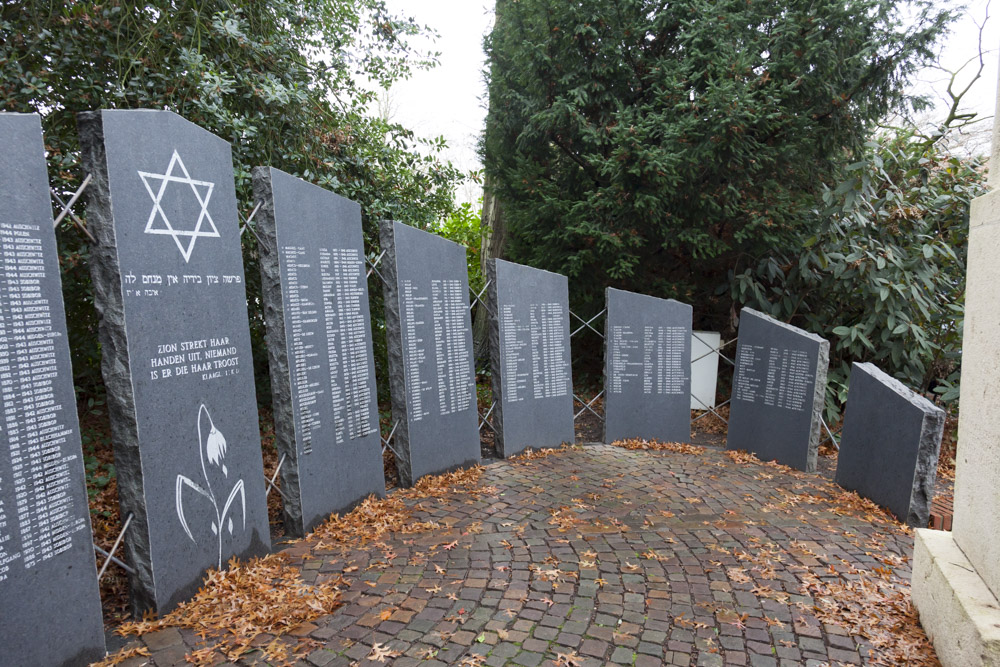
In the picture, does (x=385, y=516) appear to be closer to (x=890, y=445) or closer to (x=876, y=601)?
(x=876, y=601)

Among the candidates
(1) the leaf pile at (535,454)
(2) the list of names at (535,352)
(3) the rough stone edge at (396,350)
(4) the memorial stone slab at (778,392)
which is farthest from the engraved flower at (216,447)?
(4) the memorial stone slab at (778,392)

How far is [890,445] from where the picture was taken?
5238 millimetres

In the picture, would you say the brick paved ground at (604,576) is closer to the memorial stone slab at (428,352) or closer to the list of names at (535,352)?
the memorial stone slab at (428,352)

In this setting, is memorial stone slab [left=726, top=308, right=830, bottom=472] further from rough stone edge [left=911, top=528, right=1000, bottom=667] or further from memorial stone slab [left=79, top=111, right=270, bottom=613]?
memorial stone slab [left=79, top=111, right=270, bottom=613]

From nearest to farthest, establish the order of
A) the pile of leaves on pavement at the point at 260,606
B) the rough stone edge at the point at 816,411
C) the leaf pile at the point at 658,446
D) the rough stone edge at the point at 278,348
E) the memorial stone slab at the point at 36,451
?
the memorial stone slab at the point at 36,451
the pile of leaves on pavement at the point at 260,606
the rough stone edge at the point at 278,348
the rough stone edge at the point at 816,411
the leaf pile at the point at 658,446

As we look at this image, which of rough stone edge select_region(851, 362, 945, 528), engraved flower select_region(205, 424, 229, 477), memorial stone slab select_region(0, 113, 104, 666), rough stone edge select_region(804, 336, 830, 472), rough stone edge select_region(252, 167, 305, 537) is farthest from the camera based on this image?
rough stone edge select_region(804, 336, 830, 472)

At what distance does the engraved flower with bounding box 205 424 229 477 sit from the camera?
3754 millimetres

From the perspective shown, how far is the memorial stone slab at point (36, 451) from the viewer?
2.66 meters

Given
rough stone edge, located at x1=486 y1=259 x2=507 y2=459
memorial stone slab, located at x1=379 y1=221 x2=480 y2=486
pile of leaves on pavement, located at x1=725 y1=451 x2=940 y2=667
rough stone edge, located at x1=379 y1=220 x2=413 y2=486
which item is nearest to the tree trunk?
rough stone edge, located at x1=486 y1=259 x2=507 y2=459

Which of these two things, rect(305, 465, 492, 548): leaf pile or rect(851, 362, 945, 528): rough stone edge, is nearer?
rect(305, 465, 492, 548): leaf pile

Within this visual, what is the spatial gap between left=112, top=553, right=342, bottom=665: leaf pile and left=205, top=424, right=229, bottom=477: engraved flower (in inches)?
25.3

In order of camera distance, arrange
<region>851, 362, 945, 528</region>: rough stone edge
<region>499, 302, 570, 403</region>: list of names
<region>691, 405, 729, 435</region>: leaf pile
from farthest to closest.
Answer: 1. <region>691, 405, 729, 435</region>: leaf pile
2. <region>499, 302, 570, 403</region>: list of names
3. <region>851, 362, 945, 528</region>: rough stone edge

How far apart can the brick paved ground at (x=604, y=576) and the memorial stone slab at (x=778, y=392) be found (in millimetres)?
964

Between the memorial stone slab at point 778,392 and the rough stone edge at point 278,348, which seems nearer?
the rough stone edge at point 278,348
